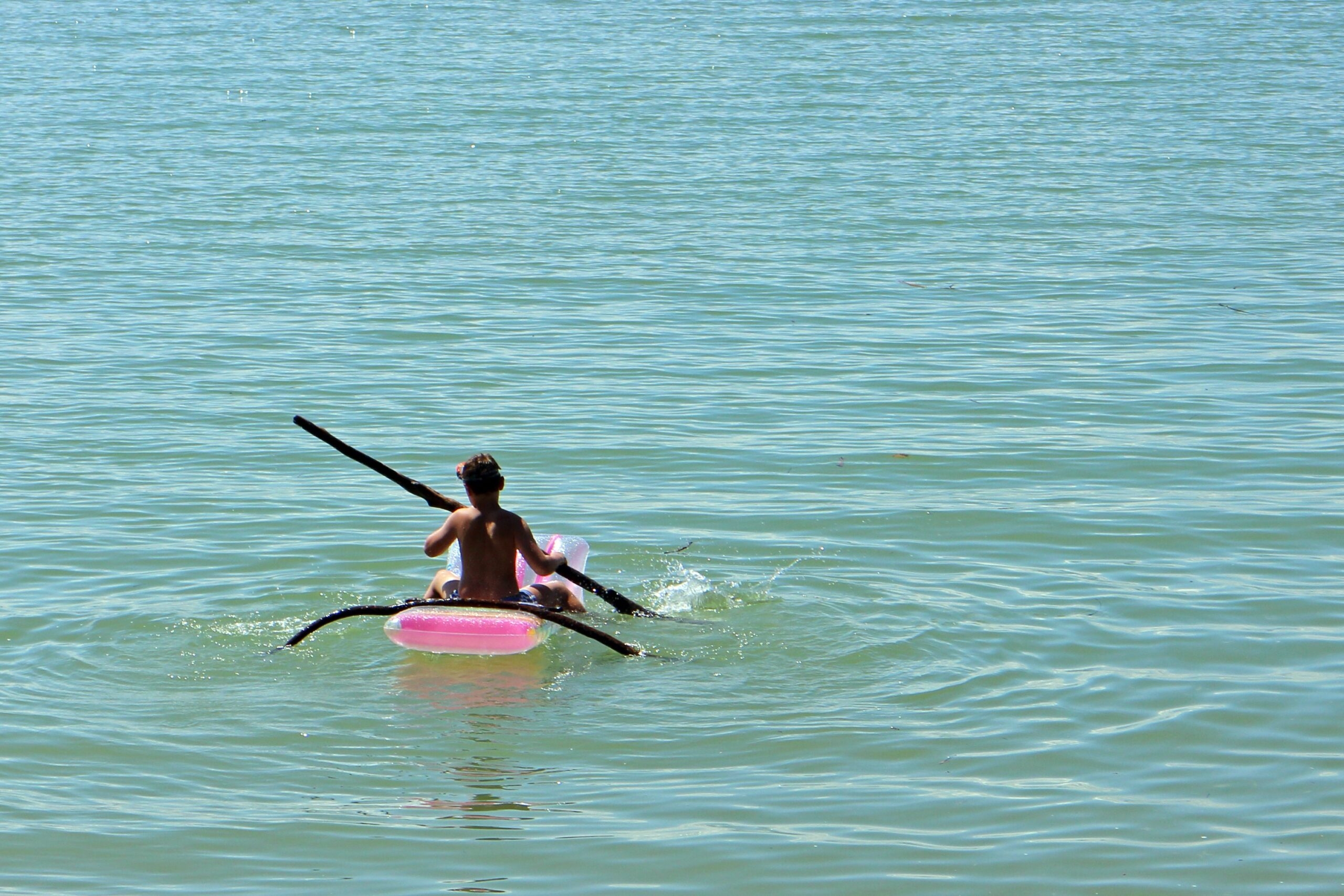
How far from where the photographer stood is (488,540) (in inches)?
338

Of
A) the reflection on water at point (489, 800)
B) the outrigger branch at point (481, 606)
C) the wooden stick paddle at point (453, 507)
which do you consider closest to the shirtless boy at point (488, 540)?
the wooden stick paddle at point (453, 507)

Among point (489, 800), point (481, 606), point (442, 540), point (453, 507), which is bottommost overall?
point (489, 800)

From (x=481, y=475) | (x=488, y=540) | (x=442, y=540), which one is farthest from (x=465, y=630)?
(x=481, y=475)

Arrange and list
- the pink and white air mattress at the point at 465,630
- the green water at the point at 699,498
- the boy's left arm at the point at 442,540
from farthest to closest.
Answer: the boy's left arm at the point at 442,540
the pink and white air mattress at the point at 465,630
the green water at the point at 699,498

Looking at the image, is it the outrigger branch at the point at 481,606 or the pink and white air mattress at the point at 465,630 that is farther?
the pink and white air mattress at the point at 465,630

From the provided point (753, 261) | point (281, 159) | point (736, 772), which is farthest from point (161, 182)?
point (736, 772)

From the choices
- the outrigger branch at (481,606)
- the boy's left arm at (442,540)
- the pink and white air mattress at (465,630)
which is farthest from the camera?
the boy's left arm at (442,540)

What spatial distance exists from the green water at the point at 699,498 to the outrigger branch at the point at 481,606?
0.62ft

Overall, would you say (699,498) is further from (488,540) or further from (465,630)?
(465,630)

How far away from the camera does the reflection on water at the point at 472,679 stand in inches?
307

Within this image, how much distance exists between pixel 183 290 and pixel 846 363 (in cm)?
750

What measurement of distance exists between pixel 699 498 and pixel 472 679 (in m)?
3.33

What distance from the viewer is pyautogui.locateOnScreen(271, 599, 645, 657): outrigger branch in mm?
7992

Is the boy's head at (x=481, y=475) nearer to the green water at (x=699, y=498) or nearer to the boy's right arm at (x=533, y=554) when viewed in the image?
the boy's right arm at (x=533, y=554)
